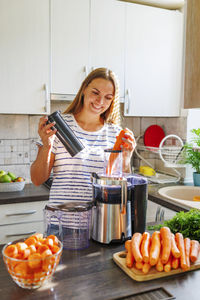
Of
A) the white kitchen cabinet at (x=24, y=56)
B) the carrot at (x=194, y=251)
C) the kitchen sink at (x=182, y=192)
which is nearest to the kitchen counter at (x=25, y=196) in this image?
the white kitchen cabinet at (x=24, y=56)

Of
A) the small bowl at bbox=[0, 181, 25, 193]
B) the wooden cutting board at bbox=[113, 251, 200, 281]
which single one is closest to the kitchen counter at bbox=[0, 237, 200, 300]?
the wooden cutting board at bbox=[113, 251, 200, 281]

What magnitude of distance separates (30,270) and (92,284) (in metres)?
0.18

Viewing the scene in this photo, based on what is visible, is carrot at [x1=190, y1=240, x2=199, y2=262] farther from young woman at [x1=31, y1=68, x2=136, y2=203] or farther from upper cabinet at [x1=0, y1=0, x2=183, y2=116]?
upper cabinet at [x1=0, y1=0, x2=183, y2=116]

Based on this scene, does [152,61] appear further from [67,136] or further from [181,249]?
[181,249]

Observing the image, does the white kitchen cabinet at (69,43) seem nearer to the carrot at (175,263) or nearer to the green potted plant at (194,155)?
the green potted plant at (194,155)

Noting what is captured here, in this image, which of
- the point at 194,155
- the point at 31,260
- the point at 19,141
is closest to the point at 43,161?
the point at 31,260

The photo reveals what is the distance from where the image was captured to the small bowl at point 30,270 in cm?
77

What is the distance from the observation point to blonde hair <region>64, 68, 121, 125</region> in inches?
57.1

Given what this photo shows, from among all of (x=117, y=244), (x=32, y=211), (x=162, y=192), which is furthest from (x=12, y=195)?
(x=117, y=244)

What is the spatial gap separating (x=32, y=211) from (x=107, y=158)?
1.10m

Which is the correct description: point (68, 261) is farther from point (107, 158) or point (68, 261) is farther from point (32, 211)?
point (32, 211)

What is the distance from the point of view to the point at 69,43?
2.23m

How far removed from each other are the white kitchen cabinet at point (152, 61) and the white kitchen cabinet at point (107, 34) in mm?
66

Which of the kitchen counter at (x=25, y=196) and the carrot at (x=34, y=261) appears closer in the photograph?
the carrot at (x=34, y=261)
